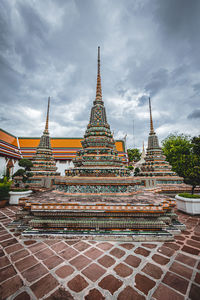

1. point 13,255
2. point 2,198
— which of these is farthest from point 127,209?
point 2,198

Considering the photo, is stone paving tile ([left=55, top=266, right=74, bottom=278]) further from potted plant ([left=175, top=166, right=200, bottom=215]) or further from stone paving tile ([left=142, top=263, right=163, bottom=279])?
potted plant ([left=175, top=166, right=200, bottom=215])

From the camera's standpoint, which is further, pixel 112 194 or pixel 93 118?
pixel 93 118

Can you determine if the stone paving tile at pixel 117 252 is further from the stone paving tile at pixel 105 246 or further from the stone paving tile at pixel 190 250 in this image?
the stone paving tile at pixel 190 250

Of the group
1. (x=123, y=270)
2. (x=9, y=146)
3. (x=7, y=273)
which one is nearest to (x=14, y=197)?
(x=7, y=273)

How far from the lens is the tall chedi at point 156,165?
11.5 metres

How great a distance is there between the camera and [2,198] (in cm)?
741

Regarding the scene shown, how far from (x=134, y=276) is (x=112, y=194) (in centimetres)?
284

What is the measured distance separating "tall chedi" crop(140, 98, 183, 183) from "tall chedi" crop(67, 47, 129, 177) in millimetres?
6417

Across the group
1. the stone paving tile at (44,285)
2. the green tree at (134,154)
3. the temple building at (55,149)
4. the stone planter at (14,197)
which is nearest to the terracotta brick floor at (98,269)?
the stone paving tile at (44,285)

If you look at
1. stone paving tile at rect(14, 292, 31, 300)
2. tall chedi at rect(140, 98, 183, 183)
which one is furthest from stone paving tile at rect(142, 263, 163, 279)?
tall chedi at rect(140, 98, 183, 183)

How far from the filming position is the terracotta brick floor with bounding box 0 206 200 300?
2.11 metres

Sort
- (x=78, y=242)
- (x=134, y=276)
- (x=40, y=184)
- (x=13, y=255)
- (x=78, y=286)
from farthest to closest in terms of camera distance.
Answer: (x=40, y=184), (x=78, y=242), (x=13, y=255), (x=134, y=276), (x=78, y=286)

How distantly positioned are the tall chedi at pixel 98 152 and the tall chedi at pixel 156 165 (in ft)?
21.1

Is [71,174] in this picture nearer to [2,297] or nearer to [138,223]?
[138,223]
